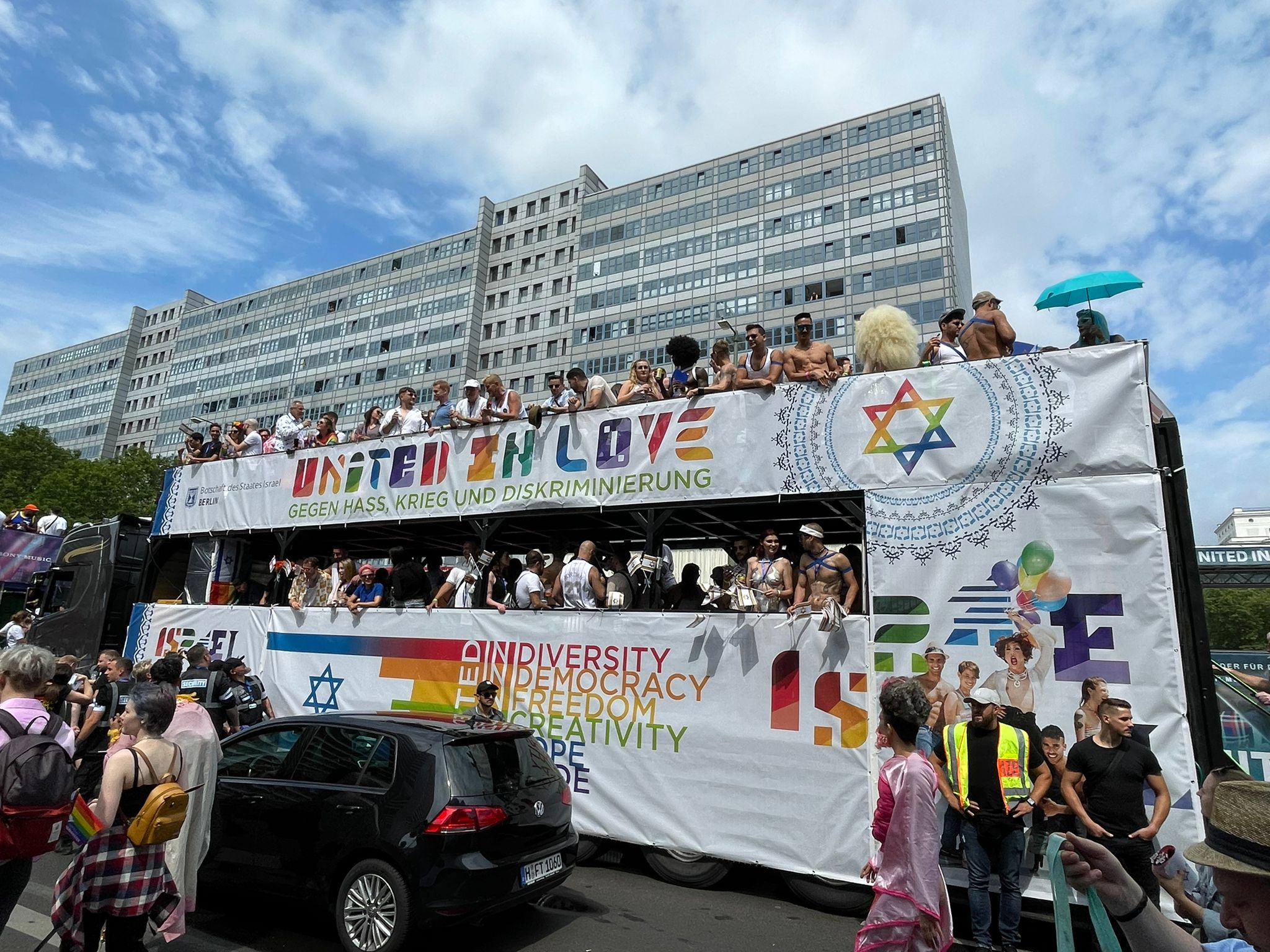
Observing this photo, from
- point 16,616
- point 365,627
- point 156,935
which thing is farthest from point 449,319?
point 156,935

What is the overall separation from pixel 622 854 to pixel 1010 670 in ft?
13.9

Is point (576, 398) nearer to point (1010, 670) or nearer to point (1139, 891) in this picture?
point (1010, 670)

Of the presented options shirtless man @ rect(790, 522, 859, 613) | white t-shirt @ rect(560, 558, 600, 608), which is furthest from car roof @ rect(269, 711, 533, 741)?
shirtless man @ rect(790, 522, 859, 613)

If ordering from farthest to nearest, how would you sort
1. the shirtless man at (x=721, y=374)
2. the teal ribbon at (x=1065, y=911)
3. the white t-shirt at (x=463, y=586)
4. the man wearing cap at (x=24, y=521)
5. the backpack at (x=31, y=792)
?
the man wearing cap at (x=24, y=521) → the white t-shirt at (x=463, y=586) → the shirtless man at (x=721, y=374) → the backpack at (x=31, y=792) → the teal ribbon at (x=1065, y=911)

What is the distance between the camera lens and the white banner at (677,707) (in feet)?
20.5

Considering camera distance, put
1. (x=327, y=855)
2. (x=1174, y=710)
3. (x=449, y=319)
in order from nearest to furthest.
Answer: (x=327, y=855)
(x=1174, y=710)
(x=449, y=319)

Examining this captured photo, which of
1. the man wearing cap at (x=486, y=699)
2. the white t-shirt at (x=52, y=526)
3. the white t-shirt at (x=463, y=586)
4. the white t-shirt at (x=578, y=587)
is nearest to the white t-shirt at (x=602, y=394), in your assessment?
the white t-shirt at (x=578, y=587)

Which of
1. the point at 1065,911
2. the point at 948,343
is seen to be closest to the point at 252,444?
the point at 948,343

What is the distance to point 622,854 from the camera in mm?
7422

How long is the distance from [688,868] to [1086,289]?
7.07m

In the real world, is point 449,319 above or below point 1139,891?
above

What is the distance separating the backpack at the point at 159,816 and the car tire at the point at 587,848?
171 inches

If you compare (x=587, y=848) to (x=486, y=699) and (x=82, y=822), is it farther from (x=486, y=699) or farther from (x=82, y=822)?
(x=82, y=822)

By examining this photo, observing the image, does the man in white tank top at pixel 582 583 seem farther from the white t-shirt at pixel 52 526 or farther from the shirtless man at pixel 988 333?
the white t-shirt at pixel 52 526
